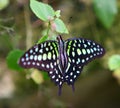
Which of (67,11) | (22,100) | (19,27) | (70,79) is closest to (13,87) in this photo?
(22,100)

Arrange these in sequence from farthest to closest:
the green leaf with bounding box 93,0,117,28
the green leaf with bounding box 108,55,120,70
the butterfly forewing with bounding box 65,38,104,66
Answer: the green leaf with bounding box 93,0,117,28 < the green leaf with bounding box 108,55,120,70 < the butterfly forewing with bounding box 65,38,104,66

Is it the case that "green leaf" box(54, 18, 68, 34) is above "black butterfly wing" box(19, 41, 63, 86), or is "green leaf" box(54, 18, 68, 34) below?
above

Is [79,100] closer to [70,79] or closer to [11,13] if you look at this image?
[11,13]

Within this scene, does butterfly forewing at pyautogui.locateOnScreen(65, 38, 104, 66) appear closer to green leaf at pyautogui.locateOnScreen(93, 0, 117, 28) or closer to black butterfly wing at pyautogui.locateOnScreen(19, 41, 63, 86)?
black butterfly wing at pyautogui.locateOnScreen(19, 41, 63, 86)

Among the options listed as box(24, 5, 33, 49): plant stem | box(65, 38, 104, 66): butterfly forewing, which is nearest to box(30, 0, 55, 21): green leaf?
box(65, 38, 104, 66): butterfly forewing

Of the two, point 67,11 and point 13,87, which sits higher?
point 67,11

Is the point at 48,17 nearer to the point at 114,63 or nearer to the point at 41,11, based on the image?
the point at 41,11

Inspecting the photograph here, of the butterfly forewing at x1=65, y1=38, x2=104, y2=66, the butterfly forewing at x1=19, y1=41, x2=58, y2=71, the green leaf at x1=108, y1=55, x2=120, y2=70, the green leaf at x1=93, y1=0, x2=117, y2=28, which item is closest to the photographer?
the butterfly forewing at x1=19, y1=41, x2=58, y2=71

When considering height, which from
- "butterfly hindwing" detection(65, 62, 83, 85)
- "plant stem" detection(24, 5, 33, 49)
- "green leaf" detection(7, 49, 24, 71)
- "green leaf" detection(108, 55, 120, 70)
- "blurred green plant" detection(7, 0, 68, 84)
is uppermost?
"plant stem" detection(24, 5, 33, 49)
